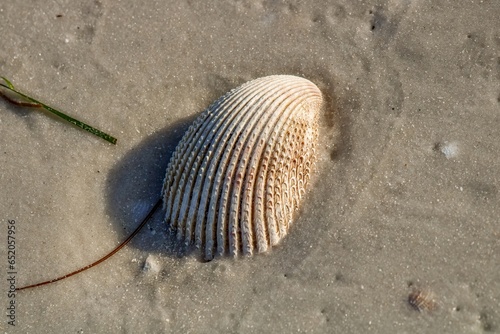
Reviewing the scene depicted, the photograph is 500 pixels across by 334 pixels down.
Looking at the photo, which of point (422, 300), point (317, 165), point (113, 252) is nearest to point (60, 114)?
point (113, 252)

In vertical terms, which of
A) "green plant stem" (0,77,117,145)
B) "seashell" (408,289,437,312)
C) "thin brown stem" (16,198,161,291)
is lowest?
"thin brown stem" (16,198,161,291)

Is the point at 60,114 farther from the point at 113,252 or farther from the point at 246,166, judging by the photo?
the point at 246,166

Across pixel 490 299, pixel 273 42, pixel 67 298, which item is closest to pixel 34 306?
pixel 67 298

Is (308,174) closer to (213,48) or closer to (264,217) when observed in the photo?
(264,217)

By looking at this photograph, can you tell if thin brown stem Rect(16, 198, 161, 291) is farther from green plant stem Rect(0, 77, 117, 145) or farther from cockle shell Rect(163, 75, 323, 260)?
green plant stem Rect(0, 77, 117, 145)

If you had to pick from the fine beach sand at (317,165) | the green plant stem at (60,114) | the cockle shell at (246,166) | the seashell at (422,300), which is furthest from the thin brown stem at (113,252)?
the seashell at (422,300)

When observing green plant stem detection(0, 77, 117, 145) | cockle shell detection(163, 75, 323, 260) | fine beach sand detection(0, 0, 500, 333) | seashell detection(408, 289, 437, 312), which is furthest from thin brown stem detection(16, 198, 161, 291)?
seashell detection(408, 289, 437, 312)

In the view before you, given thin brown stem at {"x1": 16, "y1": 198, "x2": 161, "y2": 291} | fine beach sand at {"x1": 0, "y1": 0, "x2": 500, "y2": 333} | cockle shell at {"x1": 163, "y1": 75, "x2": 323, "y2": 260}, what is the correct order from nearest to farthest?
cockle shell at {"x1": 163, "y1": 75, "x2": 323, "y2": 260}, fine beach sand at {"x1": 0, "y1": 0, "x2": 500, "y2": 333}, thin brown stem at {"x1": 16, "y1": 198, "x2": 161, "y2": 291}
